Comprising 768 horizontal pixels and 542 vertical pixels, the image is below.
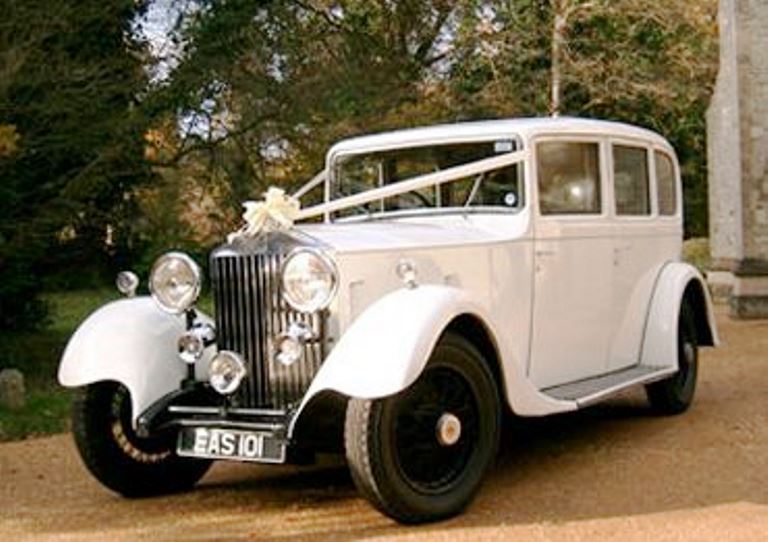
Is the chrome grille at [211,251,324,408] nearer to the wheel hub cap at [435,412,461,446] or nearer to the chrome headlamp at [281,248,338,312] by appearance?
the chrome headlamp at [281,248,338,312]

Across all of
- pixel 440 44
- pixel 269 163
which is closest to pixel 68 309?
pixel 269 163

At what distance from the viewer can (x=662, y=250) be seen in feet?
26.2

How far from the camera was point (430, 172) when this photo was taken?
689 centimetres

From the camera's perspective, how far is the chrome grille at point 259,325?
5492 mm

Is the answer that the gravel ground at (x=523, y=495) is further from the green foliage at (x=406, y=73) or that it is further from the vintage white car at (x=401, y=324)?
the green foliage at (x=406, y=73)

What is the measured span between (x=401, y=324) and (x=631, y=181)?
3211 mm

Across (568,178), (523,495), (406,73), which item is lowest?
(523,495)

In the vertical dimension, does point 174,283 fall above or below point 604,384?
above

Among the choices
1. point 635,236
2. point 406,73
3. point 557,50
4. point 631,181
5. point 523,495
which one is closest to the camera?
point 523,495

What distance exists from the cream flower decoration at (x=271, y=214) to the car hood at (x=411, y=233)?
0.56ft

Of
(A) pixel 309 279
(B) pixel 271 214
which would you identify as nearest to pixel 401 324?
(A) pixel 309 279

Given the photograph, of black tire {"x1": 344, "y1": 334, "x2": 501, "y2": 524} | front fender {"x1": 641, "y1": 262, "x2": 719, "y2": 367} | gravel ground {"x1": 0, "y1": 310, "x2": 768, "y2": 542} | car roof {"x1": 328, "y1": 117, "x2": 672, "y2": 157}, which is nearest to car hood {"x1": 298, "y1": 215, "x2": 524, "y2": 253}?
car roof {"x1": 328, "y1": 117, "x2": 672, "y2": 157}

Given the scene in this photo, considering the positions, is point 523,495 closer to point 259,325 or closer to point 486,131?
point 259,325

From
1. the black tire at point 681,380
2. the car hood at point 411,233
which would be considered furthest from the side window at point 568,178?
the black tire at point 681,380
